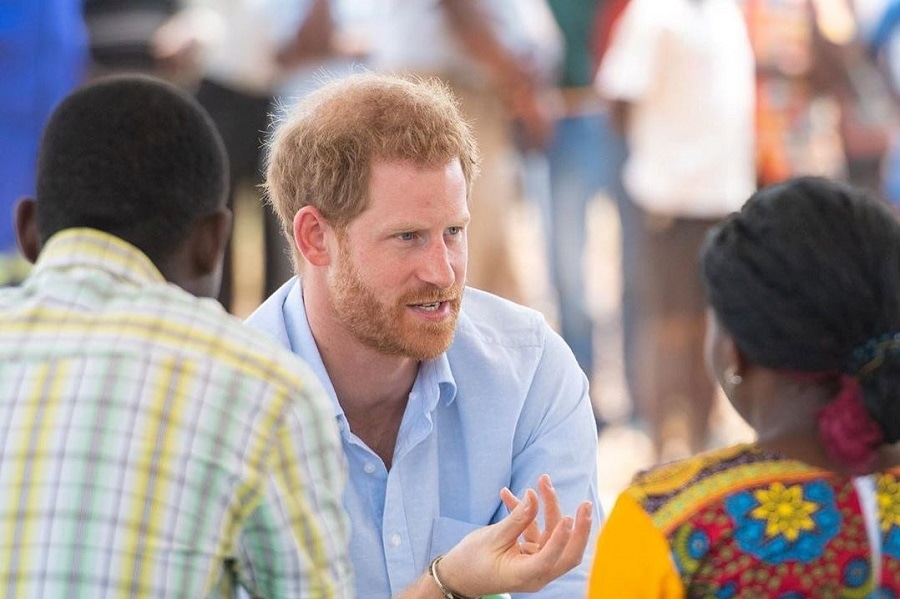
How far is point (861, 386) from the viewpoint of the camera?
1.92 metres

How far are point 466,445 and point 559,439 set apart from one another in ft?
0.55

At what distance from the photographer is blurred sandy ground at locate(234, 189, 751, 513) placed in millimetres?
6000

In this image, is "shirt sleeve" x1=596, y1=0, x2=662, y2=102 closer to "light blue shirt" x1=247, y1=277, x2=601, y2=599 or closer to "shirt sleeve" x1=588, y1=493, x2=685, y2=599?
"light blue shirt" x1=247, y1=277, x2=601, y2=599

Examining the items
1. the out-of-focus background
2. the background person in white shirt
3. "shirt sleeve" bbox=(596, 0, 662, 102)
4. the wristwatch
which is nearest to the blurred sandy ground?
the out-of-focus background

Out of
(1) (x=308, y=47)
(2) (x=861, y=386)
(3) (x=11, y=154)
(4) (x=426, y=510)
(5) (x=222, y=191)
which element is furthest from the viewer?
(1) (x=308, y=47)

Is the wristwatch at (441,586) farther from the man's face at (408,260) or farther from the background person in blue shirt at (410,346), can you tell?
the man's face at (408,260)

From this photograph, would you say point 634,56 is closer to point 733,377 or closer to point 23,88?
point 23,88

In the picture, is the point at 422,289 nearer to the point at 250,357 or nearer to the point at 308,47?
the point at 250,357

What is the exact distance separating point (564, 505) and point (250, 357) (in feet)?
3.12

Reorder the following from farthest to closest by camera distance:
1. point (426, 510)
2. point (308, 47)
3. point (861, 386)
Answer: point (308, 47) → point (426, 510) → point (861, 386)

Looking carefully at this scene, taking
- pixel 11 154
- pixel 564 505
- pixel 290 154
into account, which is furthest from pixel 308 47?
pixel 564 505

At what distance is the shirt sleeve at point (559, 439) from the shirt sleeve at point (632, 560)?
2.54ft

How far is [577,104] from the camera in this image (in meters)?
6.45

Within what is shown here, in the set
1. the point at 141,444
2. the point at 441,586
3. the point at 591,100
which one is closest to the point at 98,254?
the point at 141,444
